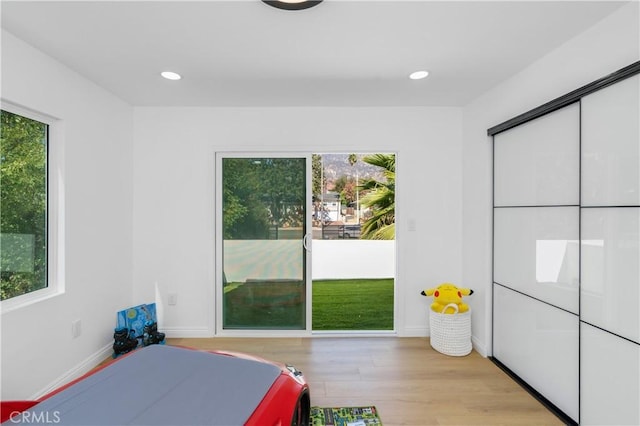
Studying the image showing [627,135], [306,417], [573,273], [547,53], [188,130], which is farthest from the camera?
[188,130]

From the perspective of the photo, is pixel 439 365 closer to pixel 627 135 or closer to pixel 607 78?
pixel 627 135

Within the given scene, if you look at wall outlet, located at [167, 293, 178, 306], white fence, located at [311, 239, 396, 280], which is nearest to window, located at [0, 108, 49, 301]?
wall outlet, located at [167, 293, 178, 306]

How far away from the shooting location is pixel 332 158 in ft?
21.5

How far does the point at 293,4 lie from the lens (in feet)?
5.60

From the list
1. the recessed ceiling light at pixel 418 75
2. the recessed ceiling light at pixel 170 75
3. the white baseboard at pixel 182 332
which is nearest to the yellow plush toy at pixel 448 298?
the recessed ceiling light at pixel 418 75

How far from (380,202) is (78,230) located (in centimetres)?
500

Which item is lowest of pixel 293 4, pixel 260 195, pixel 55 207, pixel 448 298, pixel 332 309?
pixel 332 309

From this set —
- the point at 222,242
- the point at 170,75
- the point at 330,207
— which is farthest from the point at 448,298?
the point at 330,207

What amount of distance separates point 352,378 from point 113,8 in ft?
9.86

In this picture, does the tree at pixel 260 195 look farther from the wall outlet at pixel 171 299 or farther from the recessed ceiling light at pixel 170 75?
the recessed ceiling light at pixel 170 75

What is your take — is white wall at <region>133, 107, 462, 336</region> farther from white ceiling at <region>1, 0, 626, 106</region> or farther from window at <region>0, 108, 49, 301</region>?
window at <region>0, 108, 49, 301</region>

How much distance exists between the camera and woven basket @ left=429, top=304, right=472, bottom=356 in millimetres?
3074

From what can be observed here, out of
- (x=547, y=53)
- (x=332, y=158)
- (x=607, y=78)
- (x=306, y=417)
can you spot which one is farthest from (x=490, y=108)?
(x=332, y=158)

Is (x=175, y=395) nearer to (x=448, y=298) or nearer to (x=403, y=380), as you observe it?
(x=403, y=380)
